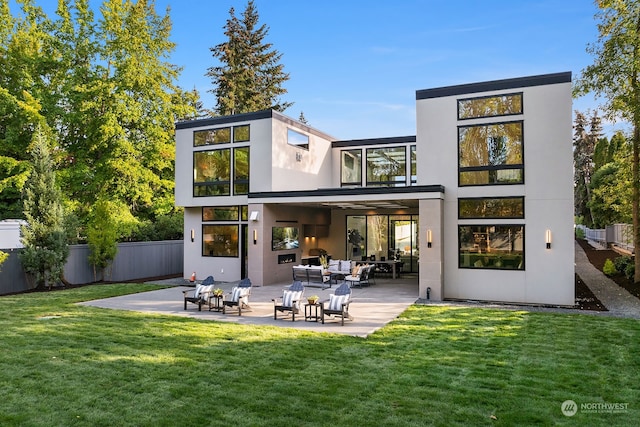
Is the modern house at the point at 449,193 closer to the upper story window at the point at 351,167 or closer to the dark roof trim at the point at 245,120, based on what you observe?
the dark roof trim at the point at 245,120

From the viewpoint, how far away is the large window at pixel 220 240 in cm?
1791

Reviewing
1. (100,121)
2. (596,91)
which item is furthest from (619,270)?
(100,121)

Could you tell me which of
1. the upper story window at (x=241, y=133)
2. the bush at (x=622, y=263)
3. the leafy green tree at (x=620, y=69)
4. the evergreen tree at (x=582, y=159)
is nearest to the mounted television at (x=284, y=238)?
the upper story window at (x=241, y=133)

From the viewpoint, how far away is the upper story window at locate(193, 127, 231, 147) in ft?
58.9

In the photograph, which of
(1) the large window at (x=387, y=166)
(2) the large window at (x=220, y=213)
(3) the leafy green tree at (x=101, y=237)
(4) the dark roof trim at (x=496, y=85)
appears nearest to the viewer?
(4) the dark roof trim at (x=496, y=85)

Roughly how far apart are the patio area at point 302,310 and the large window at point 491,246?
7.29 ft

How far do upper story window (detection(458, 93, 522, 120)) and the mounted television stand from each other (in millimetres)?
7953

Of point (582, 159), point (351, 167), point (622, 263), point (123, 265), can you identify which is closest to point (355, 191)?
point (351, 167)

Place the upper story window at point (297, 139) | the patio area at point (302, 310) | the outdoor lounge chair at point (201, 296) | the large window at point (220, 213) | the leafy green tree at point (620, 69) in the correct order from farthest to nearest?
the upper story window at point (297, 139) < the large window at point (220, 213) < the leafy green tree at point (620, 69) < the outdoor lounge chair at point (201, 296) < the patio area at point (302, 310)

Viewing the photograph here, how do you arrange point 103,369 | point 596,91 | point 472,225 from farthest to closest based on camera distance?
point 596,91 → point 472,225 → point 103,369

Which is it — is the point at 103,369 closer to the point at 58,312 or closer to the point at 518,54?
the point at 58,312

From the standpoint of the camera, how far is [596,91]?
49.7ft

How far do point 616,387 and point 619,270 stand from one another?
15537mm

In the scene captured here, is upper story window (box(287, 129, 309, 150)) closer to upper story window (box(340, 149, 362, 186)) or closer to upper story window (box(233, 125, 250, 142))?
upper story window (box(233, 125, 250, 142))
